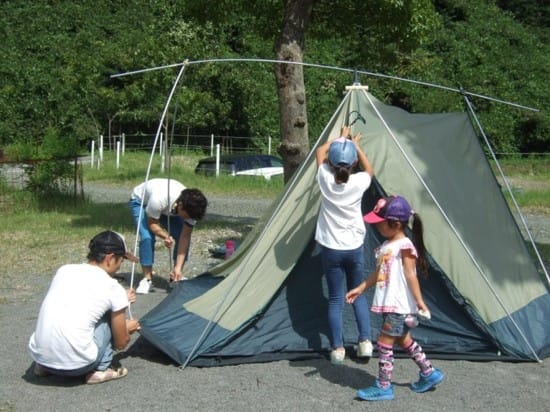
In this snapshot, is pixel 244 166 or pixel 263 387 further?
pixel 244 166

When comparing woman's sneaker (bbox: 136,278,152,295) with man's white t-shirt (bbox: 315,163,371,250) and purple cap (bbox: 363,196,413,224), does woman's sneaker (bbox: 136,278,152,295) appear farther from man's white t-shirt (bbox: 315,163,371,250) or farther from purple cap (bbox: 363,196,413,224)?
purple cap (bbox: 363,196,413,224)

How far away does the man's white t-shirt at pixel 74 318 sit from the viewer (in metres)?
4.84

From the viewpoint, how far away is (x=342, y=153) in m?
5.25

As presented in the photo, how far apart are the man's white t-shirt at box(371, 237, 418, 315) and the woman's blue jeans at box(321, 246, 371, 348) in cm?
53

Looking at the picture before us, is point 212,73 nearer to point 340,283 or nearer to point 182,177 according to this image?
point 182,177

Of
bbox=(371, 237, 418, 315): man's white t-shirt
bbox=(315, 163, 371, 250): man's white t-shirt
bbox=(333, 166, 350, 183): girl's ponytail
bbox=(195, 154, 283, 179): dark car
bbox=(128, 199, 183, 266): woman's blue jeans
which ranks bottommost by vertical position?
bbox=(195, 154, 283, 179): dark car

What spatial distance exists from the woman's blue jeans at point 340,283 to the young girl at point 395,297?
458 millimetres

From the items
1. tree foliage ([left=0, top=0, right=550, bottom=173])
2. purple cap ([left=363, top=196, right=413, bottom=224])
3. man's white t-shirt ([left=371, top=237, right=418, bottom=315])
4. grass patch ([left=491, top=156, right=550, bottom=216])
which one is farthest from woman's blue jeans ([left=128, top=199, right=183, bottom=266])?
tree foliage ([left=0, top=0, right=550, bottom=173])

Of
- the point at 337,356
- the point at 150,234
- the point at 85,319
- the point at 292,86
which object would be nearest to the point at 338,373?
the point at 337,356

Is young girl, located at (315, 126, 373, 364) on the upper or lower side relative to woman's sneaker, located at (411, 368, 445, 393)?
upper

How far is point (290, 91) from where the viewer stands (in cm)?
1042

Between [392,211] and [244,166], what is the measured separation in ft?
60.1

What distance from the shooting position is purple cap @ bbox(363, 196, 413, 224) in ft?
15.8

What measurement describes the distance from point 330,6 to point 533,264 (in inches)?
254
